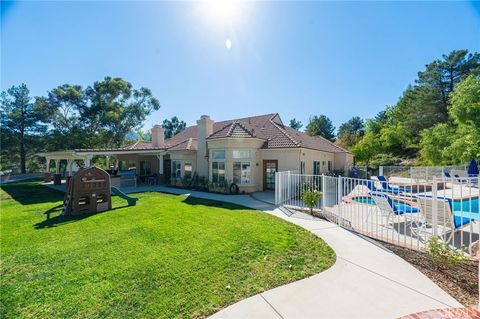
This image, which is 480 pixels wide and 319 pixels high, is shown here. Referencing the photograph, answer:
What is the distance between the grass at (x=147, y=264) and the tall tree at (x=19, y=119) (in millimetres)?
41346

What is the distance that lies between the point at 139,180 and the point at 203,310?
2345 centimetres

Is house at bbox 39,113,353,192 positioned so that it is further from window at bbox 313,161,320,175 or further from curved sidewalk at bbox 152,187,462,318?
curved sidewalk at bbox 152,187,462,318

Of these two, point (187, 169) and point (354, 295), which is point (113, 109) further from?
point (354, 295)

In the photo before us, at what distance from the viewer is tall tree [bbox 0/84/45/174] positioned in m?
37.2

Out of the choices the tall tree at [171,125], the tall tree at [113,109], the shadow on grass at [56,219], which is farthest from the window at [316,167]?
the tall tree at [171,125]

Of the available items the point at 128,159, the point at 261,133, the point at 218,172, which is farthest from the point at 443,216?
the point at 128,159

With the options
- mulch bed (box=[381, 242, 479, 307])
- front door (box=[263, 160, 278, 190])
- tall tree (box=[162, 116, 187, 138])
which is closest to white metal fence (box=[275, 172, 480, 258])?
mulch bed (box=[381, 242, 479, 307])

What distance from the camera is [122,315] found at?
3443mm

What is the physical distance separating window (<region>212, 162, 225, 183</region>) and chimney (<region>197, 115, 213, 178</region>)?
1728 mm

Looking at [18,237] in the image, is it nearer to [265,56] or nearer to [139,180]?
[265,56]

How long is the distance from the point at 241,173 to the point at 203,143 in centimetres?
522

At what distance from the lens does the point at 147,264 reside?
16.5ft

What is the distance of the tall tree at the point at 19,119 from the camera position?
37.2m

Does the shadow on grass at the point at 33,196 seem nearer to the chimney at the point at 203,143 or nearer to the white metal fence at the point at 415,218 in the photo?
the chimney at the point at 203,143
